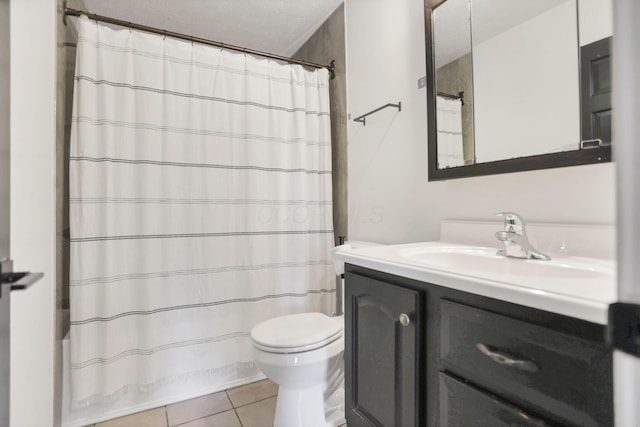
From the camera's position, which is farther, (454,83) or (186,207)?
(186,207)

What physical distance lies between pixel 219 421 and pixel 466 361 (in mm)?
1368

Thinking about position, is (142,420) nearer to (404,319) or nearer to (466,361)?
(404,319)

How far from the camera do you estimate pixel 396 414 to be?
834mm

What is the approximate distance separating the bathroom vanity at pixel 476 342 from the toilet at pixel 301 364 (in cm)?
24

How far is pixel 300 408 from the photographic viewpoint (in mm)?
1288

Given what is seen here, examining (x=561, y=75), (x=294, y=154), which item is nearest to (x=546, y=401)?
(x=561, y=75)

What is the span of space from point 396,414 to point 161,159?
1569 millimetres

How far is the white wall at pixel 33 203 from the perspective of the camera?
0.71 m

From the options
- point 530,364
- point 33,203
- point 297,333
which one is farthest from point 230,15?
point 530,364

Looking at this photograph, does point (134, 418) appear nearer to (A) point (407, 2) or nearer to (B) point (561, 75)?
(B) point (561, 75)

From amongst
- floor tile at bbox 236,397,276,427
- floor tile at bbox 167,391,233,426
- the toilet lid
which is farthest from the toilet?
floor tile at bbox 167,391,233,426

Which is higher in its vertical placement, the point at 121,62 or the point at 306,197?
the point at 121,62

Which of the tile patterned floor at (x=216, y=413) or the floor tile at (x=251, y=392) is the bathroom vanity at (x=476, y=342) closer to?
the tile patterned floor at (x=216, y=413)

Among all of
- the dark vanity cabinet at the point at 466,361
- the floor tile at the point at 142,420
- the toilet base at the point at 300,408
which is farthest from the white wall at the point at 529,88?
the floor tile at the point at 142,420
